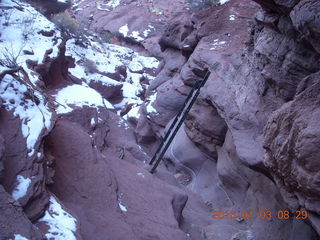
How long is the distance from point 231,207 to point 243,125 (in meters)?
2.34

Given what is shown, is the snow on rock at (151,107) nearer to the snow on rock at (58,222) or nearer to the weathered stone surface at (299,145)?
the weathered stone surface at (299,145)

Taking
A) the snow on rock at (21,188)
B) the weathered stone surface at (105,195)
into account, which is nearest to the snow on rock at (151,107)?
the weathered stone surface at (105,195)

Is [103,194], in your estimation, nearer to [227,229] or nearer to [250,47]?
[227,229]

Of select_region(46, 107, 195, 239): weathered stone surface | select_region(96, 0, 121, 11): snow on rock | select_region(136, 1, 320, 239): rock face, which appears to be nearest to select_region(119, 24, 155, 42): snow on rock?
select_region(96, 0, 121, 11): snow on rock

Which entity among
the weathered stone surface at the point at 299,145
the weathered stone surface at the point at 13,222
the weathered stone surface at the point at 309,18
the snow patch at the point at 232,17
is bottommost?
the weathered stone surface at the point at 13,222

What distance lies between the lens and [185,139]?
34.0ft

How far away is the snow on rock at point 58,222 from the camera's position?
10.4ft

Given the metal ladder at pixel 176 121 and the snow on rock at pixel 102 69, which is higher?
the metal ladder at pixel 176 121

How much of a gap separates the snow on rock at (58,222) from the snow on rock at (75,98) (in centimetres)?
393

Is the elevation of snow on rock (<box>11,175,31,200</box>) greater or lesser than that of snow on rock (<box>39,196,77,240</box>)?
greater

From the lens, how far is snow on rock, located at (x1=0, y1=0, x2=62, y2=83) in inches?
288

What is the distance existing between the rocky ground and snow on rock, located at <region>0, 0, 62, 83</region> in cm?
4

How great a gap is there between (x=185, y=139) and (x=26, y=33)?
5.58m

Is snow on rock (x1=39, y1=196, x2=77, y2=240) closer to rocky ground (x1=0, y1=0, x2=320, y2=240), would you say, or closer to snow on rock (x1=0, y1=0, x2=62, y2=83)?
rocky ground (x1=0, y1=0, x2=320, y2=240)
